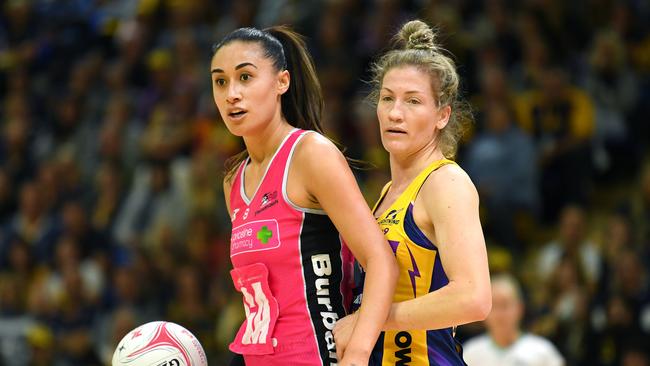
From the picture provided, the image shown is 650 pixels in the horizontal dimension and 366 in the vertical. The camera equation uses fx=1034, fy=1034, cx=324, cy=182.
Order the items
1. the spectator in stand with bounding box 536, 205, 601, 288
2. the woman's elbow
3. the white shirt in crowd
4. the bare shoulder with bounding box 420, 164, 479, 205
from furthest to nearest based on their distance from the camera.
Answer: the spectator in stand with bounding box 536, 205, 601, 288, the white shirt in crowd, the bare shoulder with bounding box 420, 164, 479, 205, the woman's elbow

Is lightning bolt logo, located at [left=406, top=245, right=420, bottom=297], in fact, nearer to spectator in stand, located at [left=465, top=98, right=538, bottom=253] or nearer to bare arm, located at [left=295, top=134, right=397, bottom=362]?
bare arm, located at [left=295, top=134, right=397, bottom=362]

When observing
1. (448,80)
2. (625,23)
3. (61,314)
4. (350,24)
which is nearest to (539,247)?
(625,23)

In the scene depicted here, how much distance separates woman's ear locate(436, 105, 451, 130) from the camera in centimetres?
359

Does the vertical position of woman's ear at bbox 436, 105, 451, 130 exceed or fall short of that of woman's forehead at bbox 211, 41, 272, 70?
it falls short

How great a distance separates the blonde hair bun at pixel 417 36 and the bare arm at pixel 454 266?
21.5 inches

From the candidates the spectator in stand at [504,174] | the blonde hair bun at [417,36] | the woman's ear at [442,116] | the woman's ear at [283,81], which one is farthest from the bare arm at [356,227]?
the spectator in stand at [504,174]

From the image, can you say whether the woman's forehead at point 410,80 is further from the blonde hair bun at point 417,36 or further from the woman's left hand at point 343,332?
the woman's left hand at point 343,332

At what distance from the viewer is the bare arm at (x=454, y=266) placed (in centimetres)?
319

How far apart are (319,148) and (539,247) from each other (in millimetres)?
5555

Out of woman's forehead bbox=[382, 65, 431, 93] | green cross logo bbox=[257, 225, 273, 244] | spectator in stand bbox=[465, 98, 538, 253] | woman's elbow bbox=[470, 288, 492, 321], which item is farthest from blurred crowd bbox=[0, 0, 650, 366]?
green cross logo bbox=[257, 225, 273, 244]

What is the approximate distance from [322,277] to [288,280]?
115mm

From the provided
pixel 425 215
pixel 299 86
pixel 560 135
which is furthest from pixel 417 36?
pixel 560 135

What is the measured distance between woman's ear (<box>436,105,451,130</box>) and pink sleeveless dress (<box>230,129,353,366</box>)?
502mm

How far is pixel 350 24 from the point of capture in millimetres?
9820
